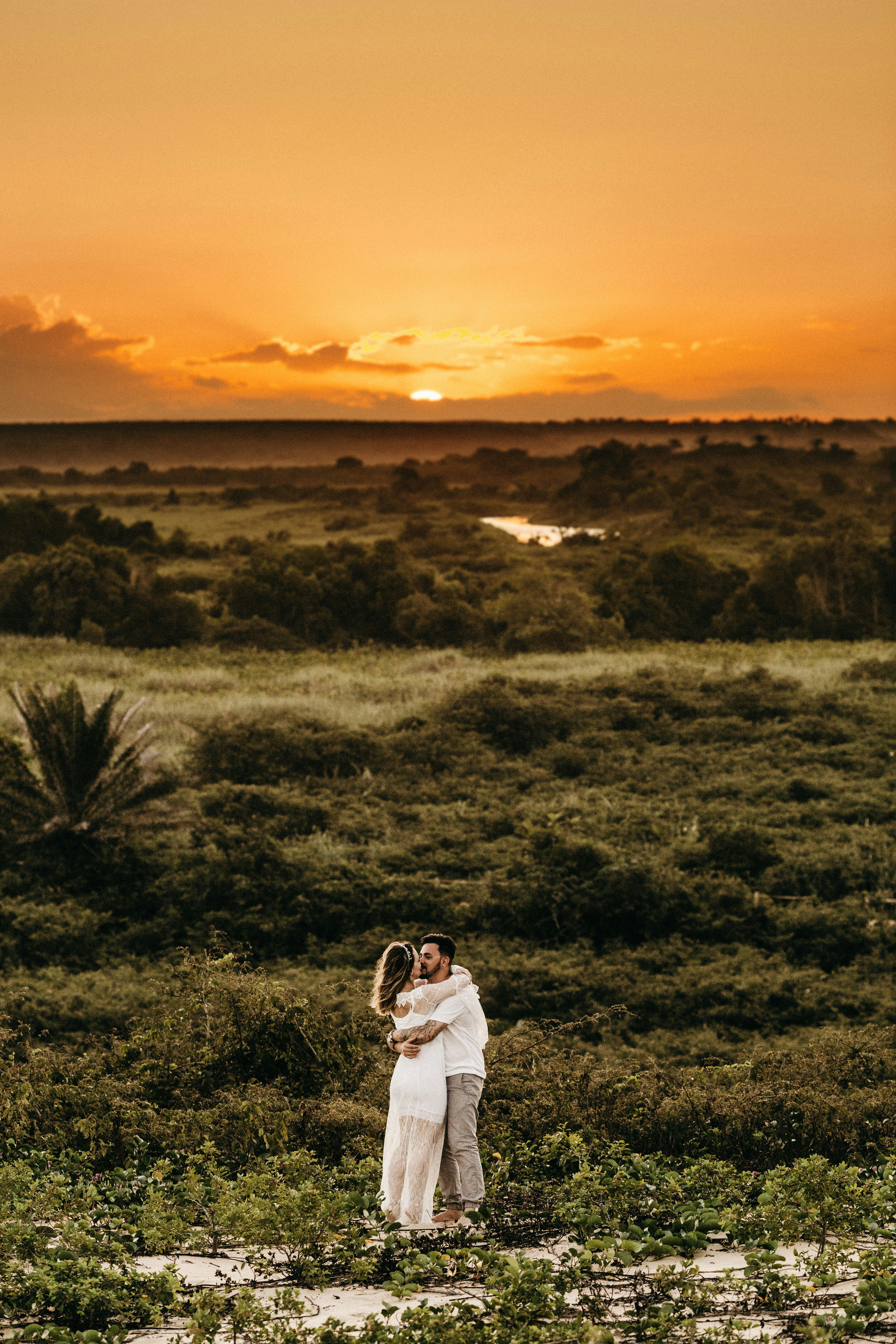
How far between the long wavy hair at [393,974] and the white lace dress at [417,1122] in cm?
6

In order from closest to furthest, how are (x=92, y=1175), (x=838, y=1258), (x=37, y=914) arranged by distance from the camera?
(x=838, y=1258) → (x=92, y=1175) → (x=37, y=914)

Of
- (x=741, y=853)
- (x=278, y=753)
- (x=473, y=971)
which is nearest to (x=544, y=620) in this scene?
(x=278, y=753)

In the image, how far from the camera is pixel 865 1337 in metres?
4.10

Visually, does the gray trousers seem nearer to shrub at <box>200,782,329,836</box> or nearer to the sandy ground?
the sandy ground

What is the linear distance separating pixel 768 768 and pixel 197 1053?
42.2 feet

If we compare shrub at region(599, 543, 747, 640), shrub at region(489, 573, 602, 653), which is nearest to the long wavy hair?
shrub at region(489, 573, 602, 653)

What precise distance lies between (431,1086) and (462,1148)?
1.07 ft

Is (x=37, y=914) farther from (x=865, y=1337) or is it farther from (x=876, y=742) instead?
(x=876, y=742)

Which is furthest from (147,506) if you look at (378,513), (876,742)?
(876,742)

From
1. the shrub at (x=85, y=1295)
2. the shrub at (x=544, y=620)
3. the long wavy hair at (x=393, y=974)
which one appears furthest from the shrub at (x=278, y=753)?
the shrub at (x=544, y=620)

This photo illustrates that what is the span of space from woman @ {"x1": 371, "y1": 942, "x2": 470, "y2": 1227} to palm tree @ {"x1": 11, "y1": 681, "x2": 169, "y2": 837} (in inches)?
406

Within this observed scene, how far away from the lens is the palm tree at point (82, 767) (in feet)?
49.3

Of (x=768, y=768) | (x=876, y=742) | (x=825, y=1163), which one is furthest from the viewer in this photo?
(x=876, y=742)

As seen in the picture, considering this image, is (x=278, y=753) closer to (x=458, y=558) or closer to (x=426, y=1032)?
(x=426, y=1032)
